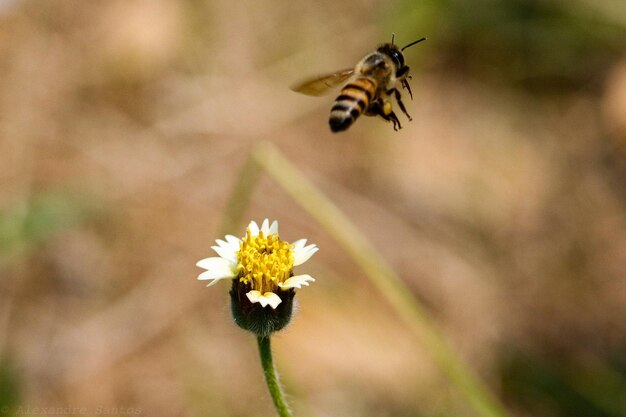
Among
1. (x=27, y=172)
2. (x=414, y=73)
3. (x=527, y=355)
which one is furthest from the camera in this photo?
(x=414, y=73)

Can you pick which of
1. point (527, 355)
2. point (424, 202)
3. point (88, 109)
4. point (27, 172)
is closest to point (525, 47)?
point (424, 202)

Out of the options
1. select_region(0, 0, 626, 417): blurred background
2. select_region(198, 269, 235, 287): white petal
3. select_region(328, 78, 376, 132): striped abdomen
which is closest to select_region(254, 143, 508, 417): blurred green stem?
select_region(0, 0, 626, 417): blurred background

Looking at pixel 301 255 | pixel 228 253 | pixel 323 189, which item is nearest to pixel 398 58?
pixel 301 255

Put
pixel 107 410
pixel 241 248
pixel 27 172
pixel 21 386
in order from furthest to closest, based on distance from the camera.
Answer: pixel 27 172 → pixel 107 410 → pixel 21 386 → pixel 241 248

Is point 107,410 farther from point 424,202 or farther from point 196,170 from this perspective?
point 424,202

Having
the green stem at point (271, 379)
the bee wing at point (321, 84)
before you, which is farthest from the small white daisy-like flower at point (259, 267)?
the bee wing at point (321, 84)
